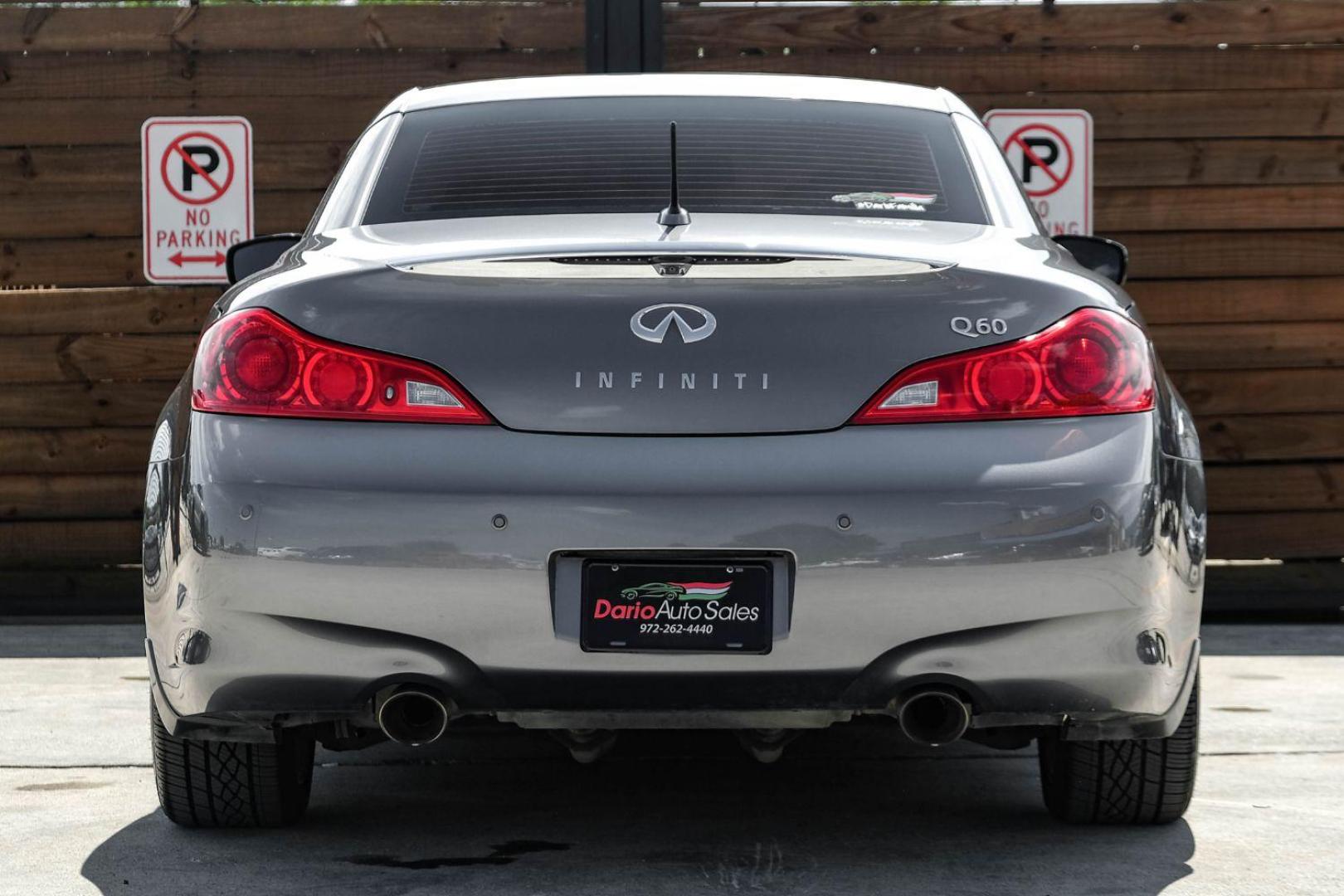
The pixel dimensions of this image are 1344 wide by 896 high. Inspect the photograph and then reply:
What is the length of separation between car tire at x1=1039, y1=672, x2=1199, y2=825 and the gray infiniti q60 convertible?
43 cm

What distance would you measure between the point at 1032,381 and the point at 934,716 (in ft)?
1.96

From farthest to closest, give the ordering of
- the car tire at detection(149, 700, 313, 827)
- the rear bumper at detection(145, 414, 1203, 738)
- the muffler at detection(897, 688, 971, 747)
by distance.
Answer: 1. the car tire at detection(149, 700, 313, 827)
2. the muffler at detection(897, 688, 971, 747)
3. the rear bumper at detection(145, 414, 1203, 738)

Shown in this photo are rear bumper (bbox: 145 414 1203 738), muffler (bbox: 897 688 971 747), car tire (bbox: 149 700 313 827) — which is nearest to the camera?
rear bumper (bbox: 145 414 1203 738)

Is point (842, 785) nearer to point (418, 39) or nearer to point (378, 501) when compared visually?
point (378, 501)

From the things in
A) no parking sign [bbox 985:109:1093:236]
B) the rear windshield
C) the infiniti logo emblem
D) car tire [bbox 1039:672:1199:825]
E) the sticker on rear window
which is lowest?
car tire [bbox 1039:672:1199:825]

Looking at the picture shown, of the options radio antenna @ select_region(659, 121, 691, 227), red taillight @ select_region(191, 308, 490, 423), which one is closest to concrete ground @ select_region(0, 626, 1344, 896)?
red taillight @ select_region(191, 308, 490, 423)

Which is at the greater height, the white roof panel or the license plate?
the white roof panel

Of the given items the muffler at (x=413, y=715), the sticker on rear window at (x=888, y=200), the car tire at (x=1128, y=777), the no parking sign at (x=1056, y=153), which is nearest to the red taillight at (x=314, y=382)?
the muffler at (x=413, y=715)

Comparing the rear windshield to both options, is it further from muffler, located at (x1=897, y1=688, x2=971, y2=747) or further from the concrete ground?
the concrete ground

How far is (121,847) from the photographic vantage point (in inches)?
159

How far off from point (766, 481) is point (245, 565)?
0.88m

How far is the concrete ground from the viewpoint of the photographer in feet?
12.2

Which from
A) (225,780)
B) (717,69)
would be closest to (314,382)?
(225,780)

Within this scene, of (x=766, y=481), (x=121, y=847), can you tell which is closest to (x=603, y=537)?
(x=766, y=481)
